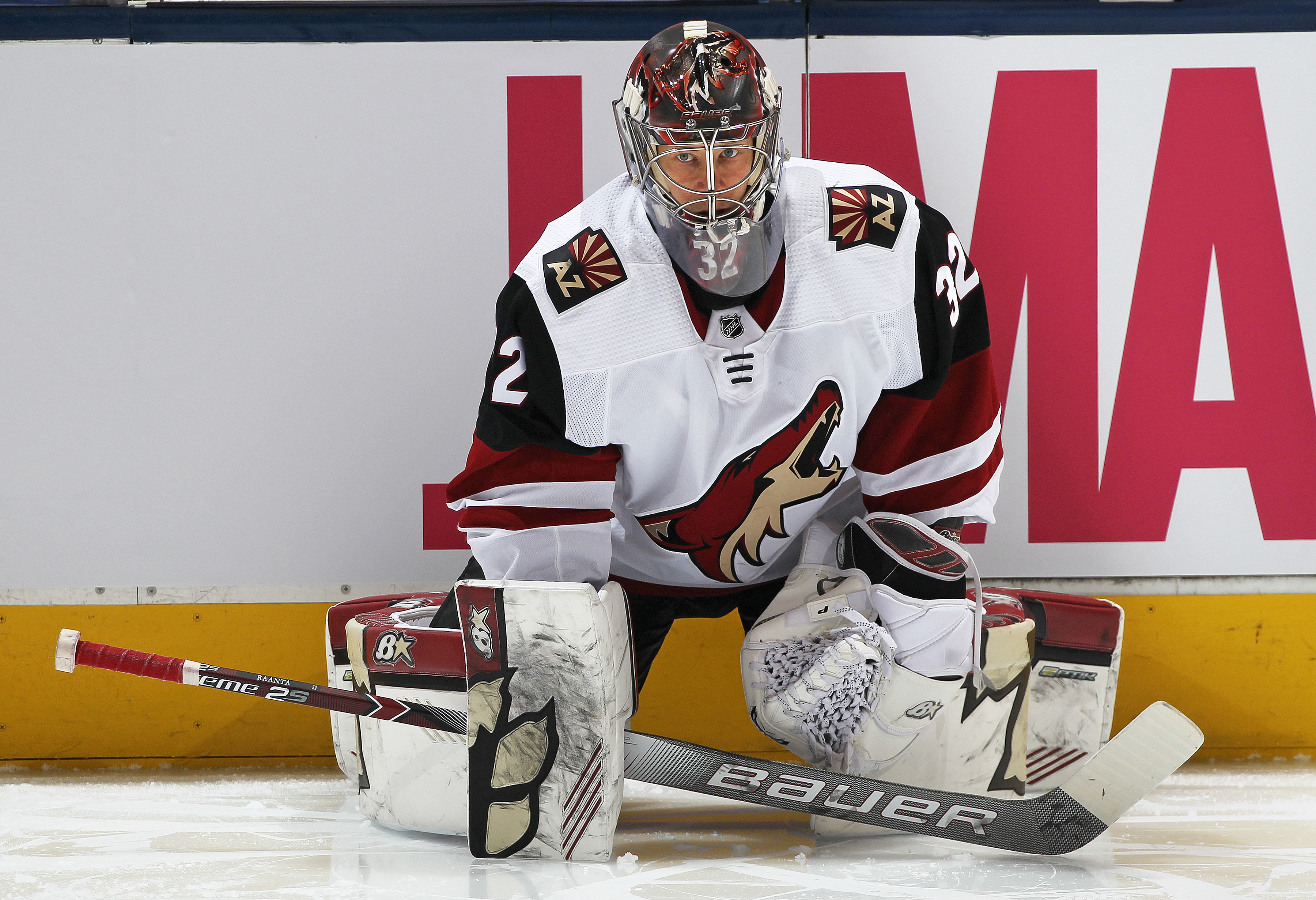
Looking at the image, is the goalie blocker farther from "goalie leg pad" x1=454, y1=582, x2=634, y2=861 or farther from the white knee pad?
the white knee pad

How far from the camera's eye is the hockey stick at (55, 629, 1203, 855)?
1497 millimetres

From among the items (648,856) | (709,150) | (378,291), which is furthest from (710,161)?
(648,856)

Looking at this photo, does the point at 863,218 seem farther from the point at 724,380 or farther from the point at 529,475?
the point at 529,475

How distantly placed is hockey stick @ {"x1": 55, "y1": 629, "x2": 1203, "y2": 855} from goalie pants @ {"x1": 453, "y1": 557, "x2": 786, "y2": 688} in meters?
0.30

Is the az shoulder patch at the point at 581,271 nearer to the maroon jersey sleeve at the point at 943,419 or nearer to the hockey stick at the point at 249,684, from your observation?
the maroon jersey sleeve at the point at 943,419

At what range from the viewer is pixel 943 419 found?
1599 mm

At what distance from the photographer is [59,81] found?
79.7 inches

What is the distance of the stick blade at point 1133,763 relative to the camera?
1.48m

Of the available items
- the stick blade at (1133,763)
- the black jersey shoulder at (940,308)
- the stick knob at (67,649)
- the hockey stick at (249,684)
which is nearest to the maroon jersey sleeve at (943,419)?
the black jersey shoulder at (940,308)

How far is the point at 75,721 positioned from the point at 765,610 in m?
1.46

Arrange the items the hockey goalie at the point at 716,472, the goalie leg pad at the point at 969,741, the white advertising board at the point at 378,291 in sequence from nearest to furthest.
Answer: the hockey goalie at the point at 716,472, the goalie leg pad at the point at 969,741, the white advertising board at the point at 378,291

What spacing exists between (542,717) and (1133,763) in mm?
854

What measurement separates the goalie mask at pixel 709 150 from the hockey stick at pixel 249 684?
0.77m

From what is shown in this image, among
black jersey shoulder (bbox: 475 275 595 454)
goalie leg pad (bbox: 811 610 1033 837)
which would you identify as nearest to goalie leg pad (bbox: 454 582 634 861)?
black jersey shoulder (bbox: 475 275 595 454)
